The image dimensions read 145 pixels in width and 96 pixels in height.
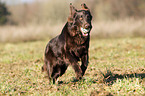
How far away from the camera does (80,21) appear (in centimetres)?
414

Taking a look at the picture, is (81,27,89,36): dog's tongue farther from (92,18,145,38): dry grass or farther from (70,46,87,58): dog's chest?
(92,18,145,38): dry grass

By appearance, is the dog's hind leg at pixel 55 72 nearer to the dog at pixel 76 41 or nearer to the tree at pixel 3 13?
the dog at pixel 76 41

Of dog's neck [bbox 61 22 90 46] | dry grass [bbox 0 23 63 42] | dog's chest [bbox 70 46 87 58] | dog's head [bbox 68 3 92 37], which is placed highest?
dog's head [bbox 68 3 92 37]

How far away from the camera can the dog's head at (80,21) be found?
159 inches

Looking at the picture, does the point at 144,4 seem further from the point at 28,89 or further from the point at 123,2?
the point at 28,89

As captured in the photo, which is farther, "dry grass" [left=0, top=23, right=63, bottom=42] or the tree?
the tree

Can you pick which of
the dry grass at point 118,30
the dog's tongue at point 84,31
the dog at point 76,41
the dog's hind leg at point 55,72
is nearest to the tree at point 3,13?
the dry grass at point 118,30

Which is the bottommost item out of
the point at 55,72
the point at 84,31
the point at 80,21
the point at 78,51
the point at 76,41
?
the point at 55,72

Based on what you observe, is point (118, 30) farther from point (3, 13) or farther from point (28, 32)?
point (3, 13)

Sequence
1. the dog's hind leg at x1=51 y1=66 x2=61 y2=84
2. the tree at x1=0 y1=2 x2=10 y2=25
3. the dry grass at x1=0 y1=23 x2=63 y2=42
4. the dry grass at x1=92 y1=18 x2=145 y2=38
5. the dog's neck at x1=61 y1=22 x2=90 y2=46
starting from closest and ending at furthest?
the dog's neck at x1=61 y1=22 x2=90 y2=46
the dog's hind leg at x1=51 y1=66 x2=61 y2=84
the dry grass at x1=0 y1=23 x2=63 y2=42
the dry grass at x1=92 y1=18 x2=145 y2=38
the tree at x1=0 y1=2 x2=10 y2=25

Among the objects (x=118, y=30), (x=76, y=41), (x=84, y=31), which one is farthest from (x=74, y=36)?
(x=118, y=30)

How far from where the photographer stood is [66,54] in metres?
4.36

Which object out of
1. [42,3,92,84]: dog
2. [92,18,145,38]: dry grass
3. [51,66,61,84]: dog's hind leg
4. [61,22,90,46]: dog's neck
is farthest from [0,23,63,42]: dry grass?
[61,22,90,46]: dog's neck

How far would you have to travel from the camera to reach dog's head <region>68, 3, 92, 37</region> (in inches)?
159
